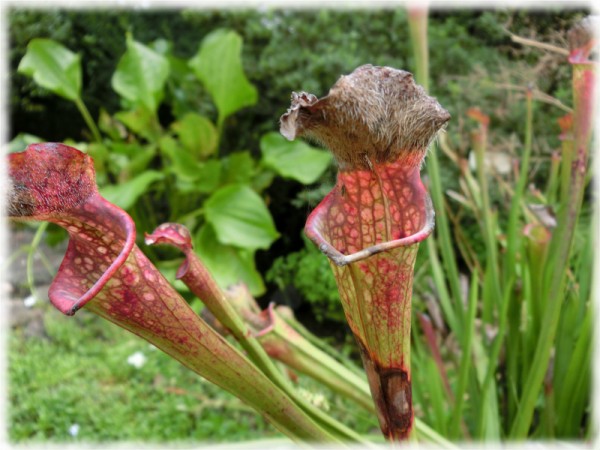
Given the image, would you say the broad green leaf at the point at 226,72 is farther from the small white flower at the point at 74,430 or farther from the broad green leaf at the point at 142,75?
the small white flower at the point at 74,430

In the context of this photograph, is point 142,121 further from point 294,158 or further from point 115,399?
point 115,399

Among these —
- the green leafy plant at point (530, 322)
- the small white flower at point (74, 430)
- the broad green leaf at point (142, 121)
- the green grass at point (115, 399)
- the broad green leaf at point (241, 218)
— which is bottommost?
the green grass at point (115, 399)

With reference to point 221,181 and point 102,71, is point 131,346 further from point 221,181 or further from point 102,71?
point 102,71

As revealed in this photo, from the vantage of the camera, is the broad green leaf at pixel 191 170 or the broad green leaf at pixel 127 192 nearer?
the broad green leaf at pixel 127 192

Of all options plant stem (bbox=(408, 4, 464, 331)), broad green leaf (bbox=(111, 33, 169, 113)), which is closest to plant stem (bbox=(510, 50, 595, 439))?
plant stem (bbox=(408, 4, 464, 331))

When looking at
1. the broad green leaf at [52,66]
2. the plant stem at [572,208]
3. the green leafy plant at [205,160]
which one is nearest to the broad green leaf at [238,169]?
the green leafy plant at [205,160]

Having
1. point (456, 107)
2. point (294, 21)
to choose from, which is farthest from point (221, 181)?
point (456, 107)

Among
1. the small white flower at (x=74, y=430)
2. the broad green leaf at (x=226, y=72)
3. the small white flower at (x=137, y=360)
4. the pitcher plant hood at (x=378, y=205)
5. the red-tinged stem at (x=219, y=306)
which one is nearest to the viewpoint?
the pitcher plant hood at (x=378, y=205)

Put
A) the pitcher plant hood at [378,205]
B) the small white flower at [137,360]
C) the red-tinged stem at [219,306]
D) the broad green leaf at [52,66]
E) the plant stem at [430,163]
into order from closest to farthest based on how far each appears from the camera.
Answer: the pitcher plant hood at [378,205], the red-tinged stem at [219,306], the plant stem at [430,163], the small white flower at [137,360], the broad green leaf at [52,66]
